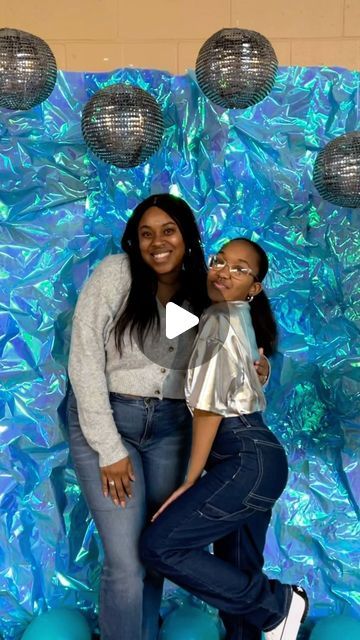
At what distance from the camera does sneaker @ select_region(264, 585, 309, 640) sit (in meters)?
1.44

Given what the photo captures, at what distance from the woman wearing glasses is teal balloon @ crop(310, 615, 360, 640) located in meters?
0.23

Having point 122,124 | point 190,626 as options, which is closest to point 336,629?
point 190,626

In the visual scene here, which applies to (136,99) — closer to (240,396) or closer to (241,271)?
(241,271)

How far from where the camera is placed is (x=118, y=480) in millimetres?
1373

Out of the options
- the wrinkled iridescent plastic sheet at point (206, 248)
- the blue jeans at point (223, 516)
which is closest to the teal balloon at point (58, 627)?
the wrinkled iridescent plastic sheet at point (206, 248)

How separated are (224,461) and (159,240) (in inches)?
17.0

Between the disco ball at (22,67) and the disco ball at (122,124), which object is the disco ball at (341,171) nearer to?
the disco ball at (122,124)

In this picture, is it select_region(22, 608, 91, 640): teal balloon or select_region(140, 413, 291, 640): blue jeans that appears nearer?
select_region(140, 413, 291, 640): blue jeans

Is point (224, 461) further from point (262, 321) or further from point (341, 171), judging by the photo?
point (341, 171)

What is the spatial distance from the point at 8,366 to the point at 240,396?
0.60 metres

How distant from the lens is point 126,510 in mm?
1388

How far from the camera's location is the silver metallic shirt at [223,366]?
1308 mm

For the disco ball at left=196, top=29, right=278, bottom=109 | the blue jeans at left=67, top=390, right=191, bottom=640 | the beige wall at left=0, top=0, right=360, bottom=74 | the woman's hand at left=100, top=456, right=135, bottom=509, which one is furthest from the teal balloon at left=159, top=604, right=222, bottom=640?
the beige wall at left=0, top=0, right=360, bottom=74

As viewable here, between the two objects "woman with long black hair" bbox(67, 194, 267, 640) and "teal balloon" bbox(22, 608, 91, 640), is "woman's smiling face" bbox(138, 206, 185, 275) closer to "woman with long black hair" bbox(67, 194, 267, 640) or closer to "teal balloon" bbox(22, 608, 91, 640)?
"woman with long black hair" bbox(67, 194, 267, 640)
